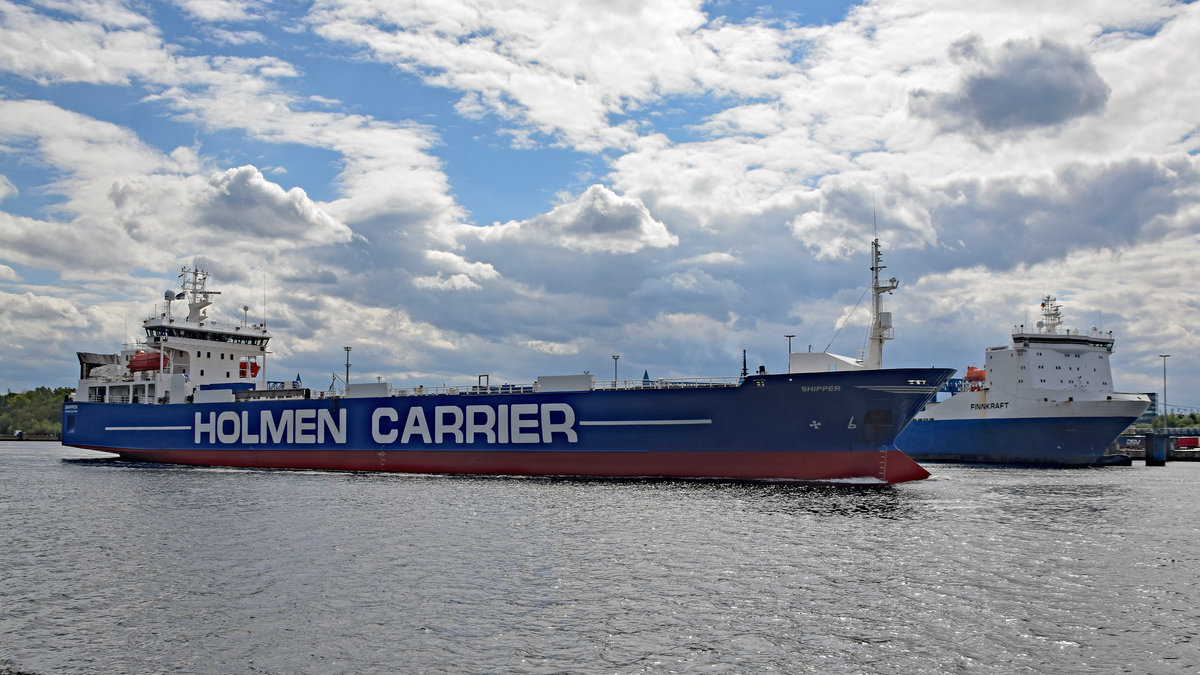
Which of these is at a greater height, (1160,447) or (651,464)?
(651,464)

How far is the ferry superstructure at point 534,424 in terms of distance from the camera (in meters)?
31.3

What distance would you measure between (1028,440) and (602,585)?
47507 millimetres

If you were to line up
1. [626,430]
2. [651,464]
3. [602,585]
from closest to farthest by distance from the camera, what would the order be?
1. [602,585]
2. [651,464]
3. [626,430]

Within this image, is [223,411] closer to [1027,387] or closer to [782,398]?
[782,398]

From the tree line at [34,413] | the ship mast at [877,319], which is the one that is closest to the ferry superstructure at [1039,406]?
the ship mast at [877,319]

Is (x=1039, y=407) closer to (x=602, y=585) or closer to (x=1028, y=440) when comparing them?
(x=1028, y=440)

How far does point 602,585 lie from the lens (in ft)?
50.7

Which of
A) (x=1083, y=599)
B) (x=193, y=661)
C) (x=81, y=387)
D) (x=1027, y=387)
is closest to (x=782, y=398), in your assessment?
(x=1083, y=599)

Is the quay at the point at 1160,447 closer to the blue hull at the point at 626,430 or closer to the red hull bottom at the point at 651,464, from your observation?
the red hull bottom at the point at 651,464

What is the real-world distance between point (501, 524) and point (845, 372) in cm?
1554

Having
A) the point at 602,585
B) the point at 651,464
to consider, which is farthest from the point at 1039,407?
the point at 602,585

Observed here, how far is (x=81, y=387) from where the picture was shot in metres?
53.5

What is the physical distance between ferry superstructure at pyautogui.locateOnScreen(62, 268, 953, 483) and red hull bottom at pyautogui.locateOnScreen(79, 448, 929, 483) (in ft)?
0.18

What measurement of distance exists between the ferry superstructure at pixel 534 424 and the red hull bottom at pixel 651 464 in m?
0.06
